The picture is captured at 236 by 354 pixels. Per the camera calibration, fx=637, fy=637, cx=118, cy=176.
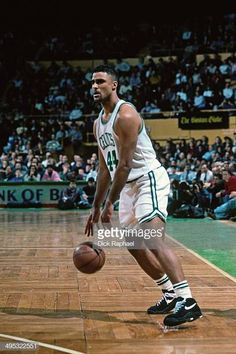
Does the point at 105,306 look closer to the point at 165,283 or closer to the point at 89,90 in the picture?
the point at 165,283

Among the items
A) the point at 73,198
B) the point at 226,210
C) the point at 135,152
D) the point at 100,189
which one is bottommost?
the point at 73,198

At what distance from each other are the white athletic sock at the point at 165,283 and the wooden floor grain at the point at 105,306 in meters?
0.28

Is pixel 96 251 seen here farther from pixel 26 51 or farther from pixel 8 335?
pixel 26 51

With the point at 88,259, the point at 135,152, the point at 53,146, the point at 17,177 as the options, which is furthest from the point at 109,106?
the point at 53,146

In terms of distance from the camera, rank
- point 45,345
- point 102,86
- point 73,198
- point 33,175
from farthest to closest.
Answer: point 33,175 → point 73,198 → point 102,86 → point 45,345

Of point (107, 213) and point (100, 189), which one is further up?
point (100, 189)

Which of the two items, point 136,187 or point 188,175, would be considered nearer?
point 136,187

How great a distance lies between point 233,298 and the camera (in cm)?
596

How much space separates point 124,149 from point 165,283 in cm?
130

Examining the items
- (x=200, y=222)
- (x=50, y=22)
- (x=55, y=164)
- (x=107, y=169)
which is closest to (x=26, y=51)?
(x=50, y=22)

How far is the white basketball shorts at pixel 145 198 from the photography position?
5262 mm

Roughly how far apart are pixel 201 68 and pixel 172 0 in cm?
456

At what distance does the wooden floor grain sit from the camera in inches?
178

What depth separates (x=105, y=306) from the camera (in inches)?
226
